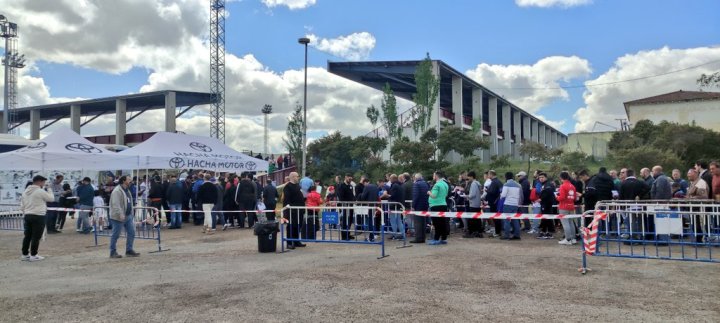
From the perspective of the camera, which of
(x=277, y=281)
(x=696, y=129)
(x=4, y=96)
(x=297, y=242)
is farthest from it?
(x=4, y=96)

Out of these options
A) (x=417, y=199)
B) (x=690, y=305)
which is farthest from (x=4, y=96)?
(x=690, y=305)

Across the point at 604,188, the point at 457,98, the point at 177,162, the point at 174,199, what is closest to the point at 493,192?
the point at 604,188

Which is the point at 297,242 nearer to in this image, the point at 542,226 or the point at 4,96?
the point at 542,226

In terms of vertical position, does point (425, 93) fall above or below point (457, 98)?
below

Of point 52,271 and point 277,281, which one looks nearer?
point 277,281

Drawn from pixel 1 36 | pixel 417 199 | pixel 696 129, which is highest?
pixel 1 36

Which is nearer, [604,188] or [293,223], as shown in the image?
[293,223]

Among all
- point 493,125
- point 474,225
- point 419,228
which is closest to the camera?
point 419,228

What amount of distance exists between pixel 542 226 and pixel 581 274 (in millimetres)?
5567

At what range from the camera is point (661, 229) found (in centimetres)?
891

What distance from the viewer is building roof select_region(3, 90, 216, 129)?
169 ft

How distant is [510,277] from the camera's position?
7938mm

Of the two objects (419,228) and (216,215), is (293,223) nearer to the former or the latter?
(419,228)

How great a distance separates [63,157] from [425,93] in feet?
84.4
